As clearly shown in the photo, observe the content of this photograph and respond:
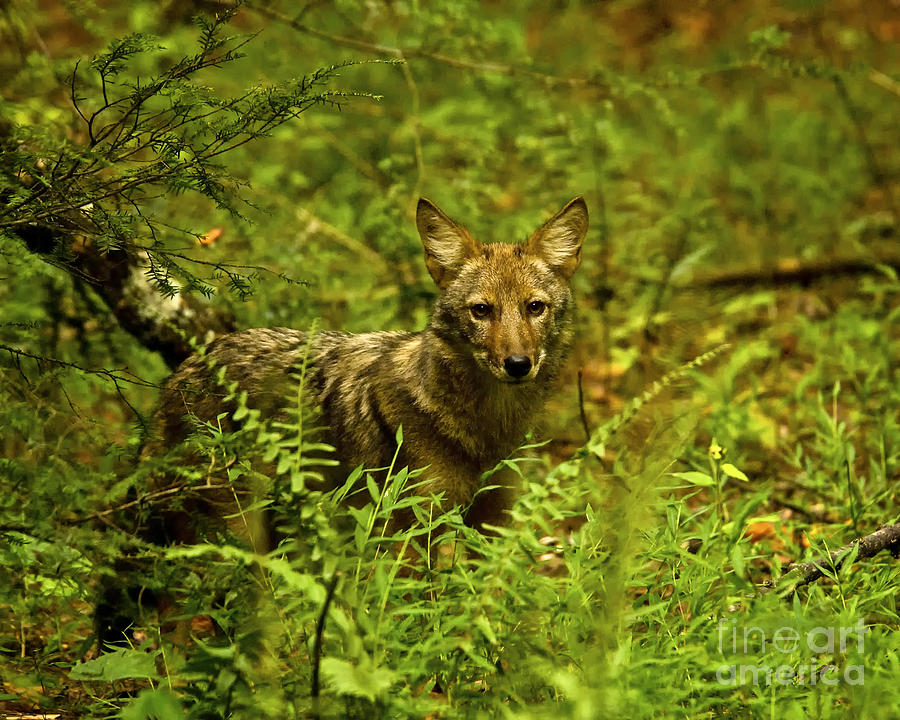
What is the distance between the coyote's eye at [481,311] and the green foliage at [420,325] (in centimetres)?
75

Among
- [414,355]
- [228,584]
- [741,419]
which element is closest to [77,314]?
[414,355]

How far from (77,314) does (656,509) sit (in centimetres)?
379

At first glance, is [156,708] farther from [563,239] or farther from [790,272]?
[790,272]

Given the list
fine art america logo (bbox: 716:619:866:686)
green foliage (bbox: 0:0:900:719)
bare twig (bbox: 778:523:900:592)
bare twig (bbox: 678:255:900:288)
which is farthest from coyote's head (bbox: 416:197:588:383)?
bare twig (bbox: 678:255:900:288)

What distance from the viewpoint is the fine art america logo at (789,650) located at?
352cm

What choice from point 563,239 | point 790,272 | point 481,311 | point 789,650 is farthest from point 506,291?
point 790,272

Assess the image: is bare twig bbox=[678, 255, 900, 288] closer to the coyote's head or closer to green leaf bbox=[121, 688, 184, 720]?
the coyote's head

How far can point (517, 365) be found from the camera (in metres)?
4.67

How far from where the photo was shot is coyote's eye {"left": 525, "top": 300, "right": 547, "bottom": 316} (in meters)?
5.10

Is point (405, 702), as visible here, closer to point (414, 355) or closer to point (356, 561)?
point (356, 561)

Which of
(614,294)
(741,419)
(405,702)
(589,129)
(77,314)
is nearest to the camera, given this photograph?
(405,702)

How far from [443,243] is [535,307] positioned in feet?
Result: 2.22

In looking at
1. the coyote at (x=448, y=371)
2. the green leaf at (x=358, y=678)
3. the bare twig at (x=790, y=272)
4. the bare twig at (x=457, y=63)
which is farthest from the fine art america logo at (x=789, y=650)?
the bare twig at (x=790, y=272)

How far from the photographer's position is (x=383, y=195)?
8.16 metres
